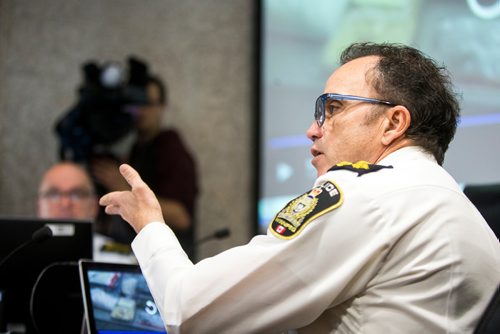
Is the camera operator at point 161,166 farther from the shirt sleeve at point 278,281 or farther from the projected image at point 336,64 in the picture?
the shirt sleeve at point 278,281

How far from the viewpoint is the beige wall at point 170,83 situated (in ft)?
13.5

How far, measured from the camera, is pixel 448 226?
46.7 inches

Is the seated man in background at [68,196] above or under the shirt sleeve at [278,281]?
under

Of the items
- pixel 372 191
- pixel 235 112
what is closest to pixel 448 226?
pixel 372 191

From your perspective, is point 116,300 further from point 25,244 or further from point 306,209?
point 306,209

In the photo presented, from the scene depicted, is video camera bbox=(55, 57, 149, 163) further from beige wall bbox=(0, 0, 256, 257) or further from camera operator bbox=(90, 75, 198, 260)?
beige wall bbox=(0, 0, 256, 257)

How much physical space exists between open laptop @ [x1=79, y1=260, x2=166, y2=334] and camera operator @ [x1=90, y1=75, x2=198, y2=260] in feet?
7.41

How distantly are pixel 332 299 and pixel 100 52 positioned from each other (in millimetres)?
3262

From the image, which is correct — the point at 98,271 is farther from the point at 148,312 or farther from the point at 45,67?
the point at 45,67

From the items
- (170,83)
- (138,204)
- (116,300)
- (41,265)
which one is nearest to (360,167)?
(138,204)

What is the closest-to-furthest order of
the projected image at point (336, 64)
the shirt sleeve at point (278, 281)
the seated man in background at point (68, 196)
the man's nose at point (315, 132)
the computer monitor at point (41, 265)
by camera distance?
the shirt sleeve at point (278, 281)
the man's nose at point (315, 132)
the computer monitor at point (41, 265)
the projected image at point (336, 64)
the seated man in background at point (68, 196)

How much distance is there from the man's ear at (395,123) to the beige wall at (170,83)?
275 centimetres

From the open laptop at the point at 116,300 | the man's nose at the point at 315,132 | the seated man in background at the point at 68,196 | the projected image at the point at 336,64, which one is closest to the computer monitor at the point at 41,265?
the open laptop at the point at 116,300

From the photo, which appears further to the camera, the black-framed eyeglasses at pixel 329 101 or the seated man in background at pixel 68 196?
the seated man in background at pixel 68 196
